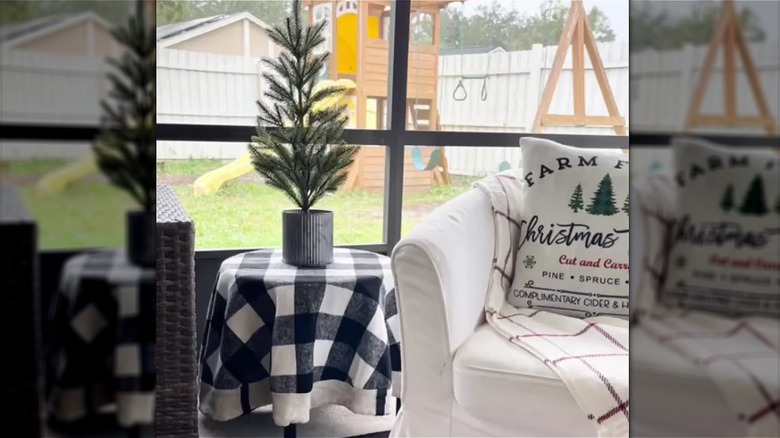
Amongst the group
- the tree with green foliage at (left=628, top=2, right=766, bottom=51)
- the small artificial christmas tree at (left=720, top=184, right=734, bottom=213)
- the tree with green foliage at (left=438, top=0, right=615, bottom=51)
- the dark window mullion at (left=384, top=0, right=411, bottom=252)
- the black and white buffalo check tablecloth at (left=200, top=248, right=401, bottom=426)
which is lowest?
the black and white buffalo check tablecloth at (left=200, top=248, right=401, bottom=426)

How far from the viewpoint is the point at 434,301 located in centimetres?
165

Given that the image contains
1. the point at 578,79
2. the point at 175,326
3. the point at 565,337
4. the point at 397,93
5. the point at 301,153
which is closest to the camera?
the point at 175,326

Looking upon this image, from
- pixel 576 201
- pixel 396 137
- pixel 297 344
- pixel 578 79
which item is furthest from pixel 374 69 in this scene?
pixel 297 344

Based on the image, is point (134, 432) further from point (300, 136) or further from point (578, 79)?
point (578, 79)

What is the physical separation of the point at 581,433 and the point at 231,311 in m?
0.95

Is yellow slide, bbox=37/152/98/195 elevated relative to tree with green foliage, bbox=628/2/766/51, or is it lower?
lower

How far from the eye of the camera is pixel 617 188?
1953mm

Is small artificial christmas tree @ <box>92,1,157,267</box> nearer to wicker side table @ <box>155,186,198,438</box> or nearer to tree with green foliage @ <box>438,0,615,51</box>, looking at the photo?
wicker side table @ <box>155,186,198,438</box>

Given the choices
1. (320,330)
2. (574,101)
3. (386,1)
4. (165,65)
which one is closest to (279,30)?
(165,65)

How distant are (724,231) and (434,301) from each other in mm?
1434

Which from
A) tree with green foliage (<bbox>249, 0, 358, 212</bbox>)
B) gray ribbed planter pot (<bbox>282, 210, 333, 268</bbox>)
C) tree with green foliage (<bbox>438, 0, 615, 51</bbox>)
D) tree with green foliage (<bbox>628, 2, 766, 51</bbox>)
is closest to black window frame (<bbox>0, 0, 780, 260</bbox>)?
tree with green foliage (<bbox>438, 0, 615, 51</bbox>)

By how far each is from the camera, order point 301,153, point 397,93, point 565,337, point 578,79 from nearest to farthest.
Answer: point 565,337
point 301,153
point 397,93
point 578,79

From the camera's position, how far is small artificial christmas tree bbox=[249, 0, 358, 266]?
2.05m

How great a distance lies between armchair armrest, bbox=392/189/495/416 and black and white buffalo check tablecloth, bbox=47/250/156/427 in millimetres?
1414
